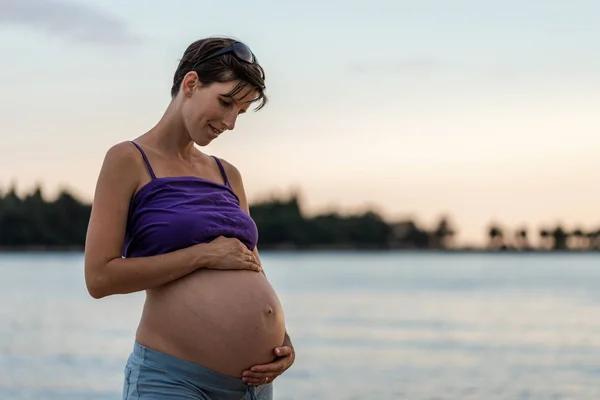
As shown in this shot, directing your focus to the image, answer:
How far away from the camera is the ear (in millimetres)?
2979

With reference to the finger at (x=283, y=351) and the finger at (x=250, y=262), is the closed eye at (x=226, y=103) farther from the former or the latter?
the finger at (x=283, y=351)

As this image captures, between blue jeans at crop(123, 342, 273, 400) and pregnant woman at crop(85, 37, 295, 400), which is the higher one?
pregnant woman at crop(85, 37, 295, 400)

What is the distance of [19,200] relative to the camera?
10475 centimetres

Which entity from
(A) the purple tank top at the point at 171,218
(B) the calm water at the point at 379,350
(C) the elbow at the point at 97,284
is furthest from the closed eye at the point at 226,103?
(B) the calm water at the point at 379,350

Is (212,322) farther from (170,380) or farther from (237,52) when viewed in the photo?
(237,52)

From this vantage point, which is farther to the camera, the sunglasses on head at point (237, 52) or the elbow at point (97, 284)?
the sunglasses on head at point (237, 52)

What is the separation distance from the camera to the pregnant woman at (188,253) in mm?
2896

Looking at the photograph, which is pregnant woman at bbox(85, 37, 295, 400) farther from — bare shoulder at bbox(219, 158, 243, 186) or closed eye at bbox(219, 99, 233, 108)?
bare shoulder at bbox(219, 158, 243, 186)

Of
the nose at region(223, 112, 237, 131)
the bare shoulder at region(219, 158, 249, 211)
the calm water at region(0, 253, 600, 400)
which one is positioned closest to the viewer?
the nose at region(223, 112, 237, 131)

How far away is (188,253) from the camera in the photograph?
115 inches

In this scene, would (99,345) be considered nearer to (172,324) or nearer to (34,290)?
(172,324)

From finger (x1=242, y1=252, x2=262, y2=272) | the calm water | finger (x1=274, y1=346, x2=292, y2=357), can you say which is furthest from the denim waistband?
the calm water

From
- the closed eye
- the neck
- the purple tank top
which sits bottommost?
the purple tank top

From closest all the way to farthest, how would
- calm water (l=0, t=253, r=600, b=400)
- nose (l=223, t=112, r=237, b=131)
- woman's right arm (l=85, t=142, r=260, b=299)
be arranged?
woman's right arm (l=85, t=142, r=260, b=299) < nose (l=223, t=112, r=237, b=131) < calm water (l=0, t=253, r=600, b=400)
